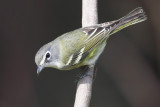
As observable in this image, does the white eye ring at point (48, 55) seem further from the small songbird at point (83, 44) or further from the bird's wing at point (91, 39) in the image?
the bird's wing at point (91, 39)

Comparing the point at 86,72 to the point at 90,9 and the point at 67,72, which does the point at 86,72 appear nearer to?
the point at 90,9

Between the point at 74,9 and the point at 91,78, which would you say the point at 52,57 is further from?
the point at 74,9

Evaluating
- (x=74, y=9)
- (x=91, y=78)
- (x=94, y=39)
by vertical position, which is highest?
(x=74, y=9)

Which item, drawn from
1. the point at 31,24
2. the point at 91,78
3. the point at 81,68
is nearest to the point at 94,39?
the point at 81,68

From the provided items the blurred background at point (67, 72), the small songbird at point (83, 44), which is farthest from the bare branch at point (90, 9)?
the blurred background at point (67, 72)

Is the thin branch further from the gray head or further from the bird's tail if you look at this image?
the gray head

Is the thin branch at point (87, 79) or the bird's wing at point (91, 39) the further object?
the bird's wing at point (91, 39)
